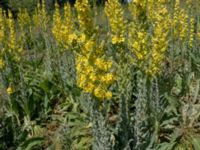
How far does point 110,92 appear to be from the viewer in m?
4.22

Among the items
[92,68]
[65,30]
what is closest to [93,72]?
[92,68]

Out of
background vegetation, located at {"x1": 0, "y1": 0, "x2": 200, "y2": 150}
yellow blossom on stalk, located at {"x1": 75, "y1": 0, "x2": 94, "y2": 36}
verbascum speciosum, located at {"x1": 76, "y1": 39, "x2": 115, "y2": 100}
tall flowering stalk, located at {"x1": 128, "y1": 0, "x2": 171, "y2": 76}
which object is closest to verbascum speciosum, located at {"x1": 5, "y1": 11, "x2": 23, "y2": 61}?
background vegetation, located at {"x1": 0, "y1": 0, "x2": 200, "y2": 150}

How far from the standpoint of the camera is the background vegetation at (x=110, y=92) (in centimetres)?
435

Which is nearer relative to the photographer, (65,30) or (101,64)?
(101,64)

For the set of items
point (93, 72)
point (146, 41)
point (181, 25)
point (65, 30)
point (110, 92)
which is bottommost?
point (110, 92)

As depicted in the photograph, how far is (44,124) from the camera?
7.01 metres

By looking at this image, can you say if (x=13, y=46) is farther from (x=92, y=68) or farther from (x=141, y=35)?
(x=92, y=68)

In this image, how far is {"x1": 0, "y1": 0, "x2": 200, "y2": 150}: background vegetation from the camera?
4.35m

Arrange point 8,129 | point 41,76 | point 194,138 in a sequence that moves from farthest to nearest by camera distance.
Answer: point 41,76 < point 8,129 < point 194,138

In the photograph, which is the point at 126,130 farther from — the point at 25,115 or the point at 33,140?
the point at 25,115

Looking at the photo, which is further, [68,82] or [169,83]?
[68,82]

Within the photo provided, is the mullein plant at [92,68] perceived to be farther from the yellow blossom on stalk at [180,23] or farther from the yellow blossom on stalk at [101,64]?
the yellow blossom on stalk at [180,23]

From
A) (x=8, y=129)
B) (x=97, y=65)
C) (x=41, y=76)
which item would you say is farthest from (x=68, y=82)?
(x=97, y=65)

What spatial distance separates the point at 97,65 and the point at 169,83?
2.72 meters
